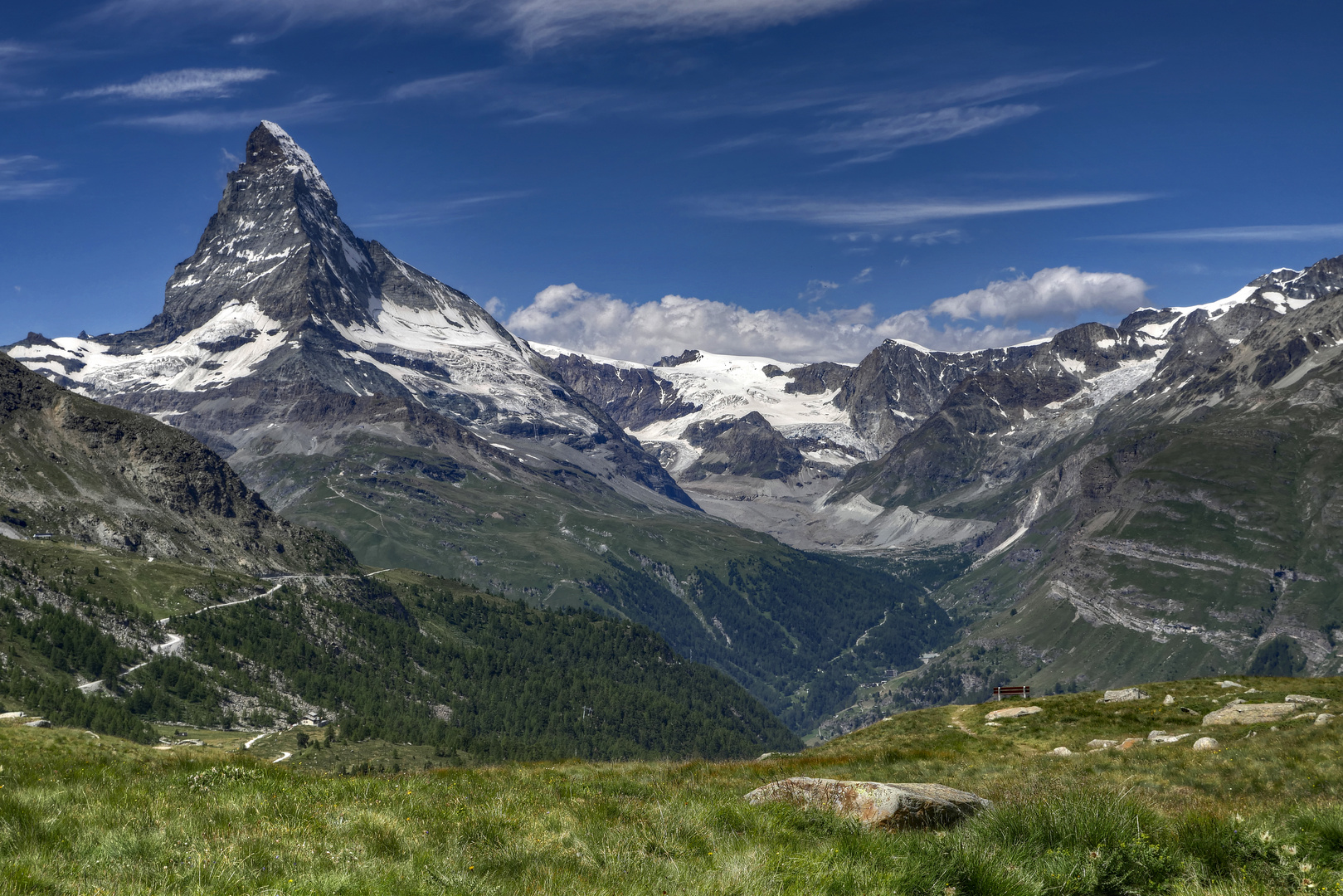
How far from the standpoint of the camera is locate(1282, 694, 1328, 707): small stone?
4178cm

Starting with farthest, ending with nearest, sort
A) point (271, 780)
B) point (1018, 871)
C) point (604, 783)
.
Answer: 1. point (604, 783)
2. point (271, 780)
3. point (1018, 871)

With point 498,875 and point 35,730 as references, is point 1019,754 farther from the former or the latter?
point 35,730

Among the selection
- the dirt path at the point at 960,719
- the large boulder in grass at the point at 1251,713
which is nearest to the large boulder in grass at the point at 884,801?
the large boulder in grass at the point at 1251,713

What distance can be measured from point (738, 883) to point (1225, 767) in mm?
23800

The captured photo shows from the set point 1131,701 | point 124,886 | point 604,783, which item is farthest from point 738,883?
point 1131,701

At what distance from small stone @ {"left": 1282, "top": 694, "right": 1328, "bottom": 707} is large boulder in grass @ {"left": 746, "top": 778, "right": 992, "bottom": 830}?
33478 millimetres

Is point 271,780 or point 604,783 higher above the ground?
point 271,780

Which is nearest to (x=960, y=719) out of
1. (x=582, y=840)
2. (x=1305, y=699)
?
(x=1305, y=699)

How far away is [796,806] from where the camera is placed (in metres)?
17.6

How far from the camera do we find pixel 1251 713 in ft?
135

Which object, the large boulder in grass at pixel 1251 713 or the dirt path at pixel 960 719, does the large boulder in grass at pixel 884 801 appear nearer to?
the large boulder in grass at pixel 1251 713

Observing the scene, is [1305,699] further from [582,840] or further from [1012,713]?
[582,840]

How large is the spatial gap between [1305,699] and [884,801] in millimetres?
37571

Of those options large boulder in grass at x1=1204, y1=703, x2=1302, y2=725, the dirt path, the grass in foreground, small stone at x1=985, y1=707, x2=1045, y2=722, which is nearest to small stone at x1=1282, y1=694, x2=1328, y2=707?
large boulder in grass at x1=1204, y1=703, x2=1302, y2=725
